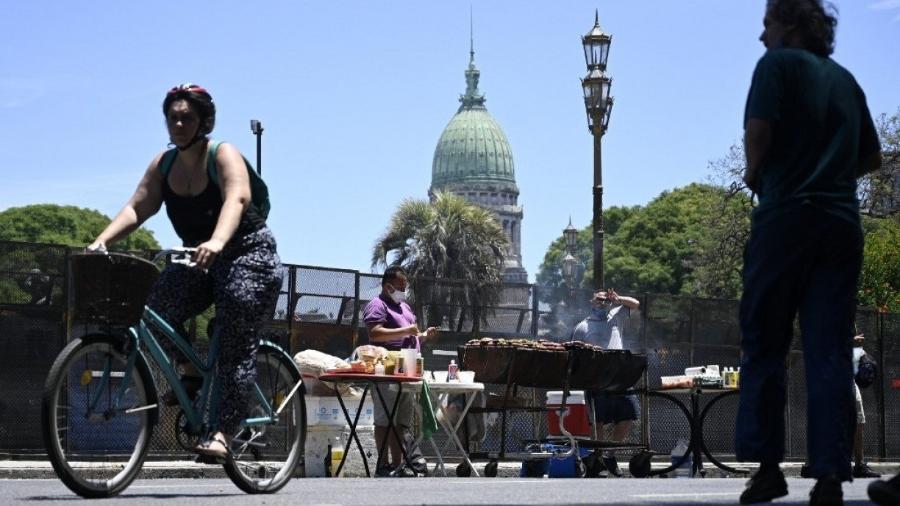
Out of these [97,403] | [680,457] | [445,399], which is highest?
[445,399]

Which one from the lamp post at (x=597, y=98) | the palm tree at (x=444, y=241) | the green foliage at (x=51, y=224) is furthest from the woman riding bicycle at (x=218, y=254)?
the green foliage at (x=51, y=224)

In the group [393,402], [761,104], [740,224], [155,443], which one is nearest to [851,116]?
[761,104]

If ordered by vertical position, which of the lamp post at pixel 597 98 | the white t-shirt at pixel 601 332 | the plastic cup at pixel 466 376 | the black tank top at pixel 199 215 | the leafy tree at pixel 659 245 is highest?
the leafy tree at pixel 659 245

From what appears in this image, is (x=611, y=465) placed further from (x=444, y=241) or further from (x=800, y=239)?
(x=444, y=241)

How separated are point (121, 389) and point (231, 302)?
0.62 metres

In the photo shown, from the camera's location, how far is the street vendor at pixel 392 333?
46.5 ft

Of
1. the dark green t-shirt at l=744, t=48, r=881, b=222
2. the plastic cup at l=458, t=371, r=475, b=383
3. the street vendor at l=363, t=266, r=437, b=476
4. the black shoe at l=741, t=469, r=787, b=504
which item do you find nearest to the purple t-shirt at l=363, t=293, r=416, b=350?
the street vendor at l=363, t=266, r=437, b=476

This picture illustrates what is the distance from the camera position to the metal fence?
15812 millimetres

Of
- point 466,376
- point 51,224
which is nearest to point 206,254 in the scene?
point 466,376

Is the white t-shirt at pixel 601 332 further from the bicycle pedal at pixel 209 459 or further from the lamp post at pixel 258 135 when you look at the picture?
the lamp post at pixel 258 135

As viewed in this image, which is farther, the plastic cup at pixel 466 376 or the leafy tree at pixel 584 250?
the leafy tree at pixel 584 250

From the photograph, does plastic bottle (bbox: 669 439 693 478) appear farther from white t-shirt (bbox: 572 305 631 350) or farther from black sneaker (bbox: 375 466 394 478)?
black sneaker (bbox: 375 466 394 478)

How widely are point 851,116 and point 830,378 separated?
102 cm

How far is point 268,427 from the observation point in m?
8.66
